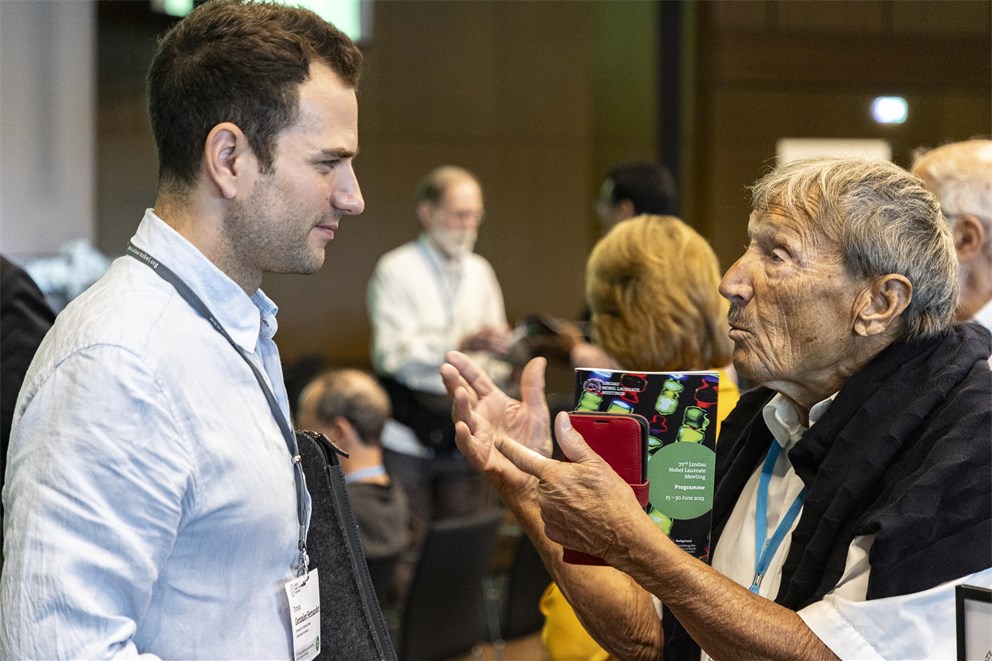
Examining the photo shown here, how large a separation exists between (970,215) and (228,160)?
1.96 m

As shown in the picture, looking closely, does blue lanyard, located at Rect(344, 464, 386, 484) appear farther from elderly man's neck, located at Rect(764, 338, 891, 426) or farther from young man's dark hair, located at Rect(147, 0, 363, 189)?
young man's dark hair, located at Rect(147, 0, 363, 189)

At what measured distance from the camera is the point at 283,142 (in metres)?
1.42

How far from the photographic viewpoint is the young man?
119cm

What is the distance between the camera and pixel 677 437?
168cm

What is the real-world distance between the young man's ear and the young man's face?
0.06 feet

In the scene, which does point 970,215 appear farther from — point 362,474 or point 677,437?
point 362,474

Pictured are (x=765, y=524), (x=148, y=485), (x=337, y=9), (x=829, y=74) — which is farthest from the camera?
(x=337, y=9)

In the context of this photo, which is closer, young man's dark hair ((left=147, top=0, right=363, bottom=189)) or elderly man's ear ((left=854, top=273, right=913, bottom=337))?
young man's dark hair ((left=147, top=0, right=363, bottom=189))

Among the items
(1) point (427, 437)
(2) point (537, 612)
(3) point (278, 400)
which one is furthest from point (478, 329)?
(3) point (278, 400)

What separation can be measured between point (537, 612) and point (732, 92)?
3918 millimetres

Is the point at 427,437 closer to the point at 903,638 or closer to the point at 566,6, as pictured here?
the point at 903,638

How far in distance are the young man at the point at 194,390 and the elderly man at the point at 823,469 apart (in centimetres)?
42

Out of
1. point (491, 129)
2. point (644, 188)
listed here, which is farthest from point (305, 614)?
point (491, 129)

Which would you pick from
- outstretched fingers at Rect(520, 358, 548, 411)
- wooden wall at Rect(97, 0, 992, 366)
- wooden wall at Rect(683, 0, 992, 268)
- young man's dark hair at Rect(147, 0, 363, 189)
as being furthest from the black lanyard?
wooden wall at Rect(97, 0, 992, 366)
